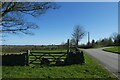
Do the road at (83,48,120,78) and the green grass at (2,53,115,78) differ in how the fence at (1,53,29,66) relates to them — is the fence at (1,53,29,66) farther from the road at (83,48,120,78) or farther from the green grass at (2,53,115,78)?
the road at (83,48,120,78)

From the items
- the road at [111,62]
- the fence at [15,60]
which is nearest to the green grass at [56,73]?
the road at [111,62]

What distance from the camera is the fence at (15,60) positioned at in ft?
65.7

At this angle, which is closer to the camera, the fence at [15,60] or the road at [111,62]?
the road at [111,62]

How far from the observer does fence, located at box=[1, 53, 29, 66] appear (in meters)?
20.0

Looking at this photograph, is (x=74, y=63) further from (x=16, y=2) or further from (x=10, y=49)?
(x=10, y=49)

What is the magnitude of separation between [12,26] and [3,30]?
28.2 inches

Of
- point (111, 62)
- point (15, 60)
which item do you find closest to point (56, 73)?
point (15, 60)

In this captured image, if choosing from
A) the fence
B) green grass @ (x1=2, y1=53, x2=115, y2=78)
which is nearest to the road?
green grass @ (x1=2, y1=53, x2=115, y2=78)

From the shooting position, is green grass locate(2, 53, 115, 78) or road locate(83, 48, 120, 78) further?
road locate(83, 48, 120, 78)

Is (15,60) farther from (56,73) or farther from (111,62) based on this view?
(111,62)

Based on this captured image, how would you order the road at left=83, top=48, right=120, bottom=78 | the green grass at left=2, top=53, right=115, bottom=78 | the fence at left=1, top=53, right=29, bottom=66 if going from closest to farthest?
the green grass at left=2, top=53, right=115, bottom=78, the road at left=83, top=48, right=120, bottom=78, the fence at left=1, top=53, right=29, bottom=66

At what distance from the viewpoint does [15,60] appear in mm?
20172

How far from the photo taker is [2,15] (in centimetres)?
1705

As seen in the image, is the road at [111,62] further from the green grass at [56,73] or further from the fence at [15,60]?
the fence at [15,60]
